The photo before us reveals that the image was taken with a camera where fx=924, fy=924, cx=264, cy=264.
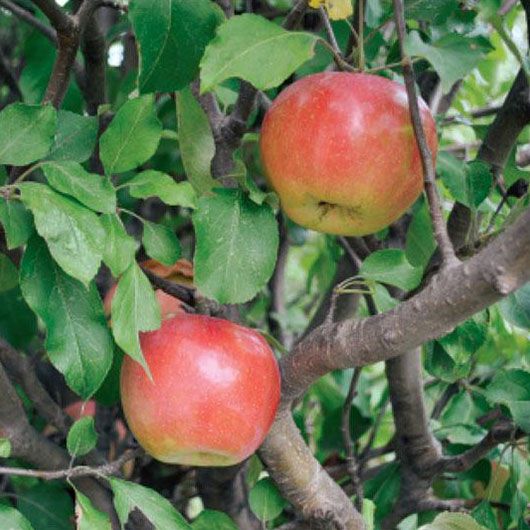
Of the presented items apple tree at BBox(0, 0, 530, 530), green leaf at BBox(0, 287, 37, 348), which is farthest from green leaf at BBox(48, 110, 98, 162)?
green leaf at BBox(0, 287, 37, 348)

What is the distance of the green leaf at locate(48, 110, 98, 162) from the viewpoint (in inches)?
32.5

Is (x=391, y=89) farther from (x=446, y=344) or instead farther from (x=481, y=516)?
(x=481, y=516)

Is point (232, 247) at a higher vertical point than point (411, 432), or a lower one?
higher

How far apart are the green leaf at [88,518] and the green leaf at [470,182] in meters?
0.47

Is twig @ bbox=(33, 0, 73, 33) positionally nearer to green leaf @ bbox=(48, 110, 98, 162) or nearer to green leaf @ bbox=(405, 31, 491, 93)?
green leaf @ bbox=(48, 110, 98, 162)

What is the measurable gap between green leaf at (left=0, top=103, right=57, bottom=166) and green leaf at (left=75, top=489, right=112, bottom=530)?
0.29m

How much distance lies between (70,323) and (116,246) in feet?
0.28

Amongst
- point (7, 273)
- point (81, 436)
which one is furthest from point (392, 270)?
point (7, 273)

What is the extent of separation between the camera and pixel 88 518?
797 mm

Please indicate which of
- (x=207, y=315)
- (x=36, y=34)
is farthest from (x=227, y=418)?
(x=36, y=34)

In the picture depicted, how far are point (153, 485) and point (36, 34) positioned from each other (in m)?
0.65

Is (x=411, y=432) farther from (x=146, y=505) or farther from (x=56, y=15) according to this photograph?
(x=56, y=15)

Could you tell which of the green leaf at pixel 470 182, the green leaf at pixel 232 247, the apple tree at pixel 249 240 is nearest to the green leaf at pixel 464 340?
the apple tree at pixel 249 240

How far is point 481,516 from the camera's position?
1063 mm
